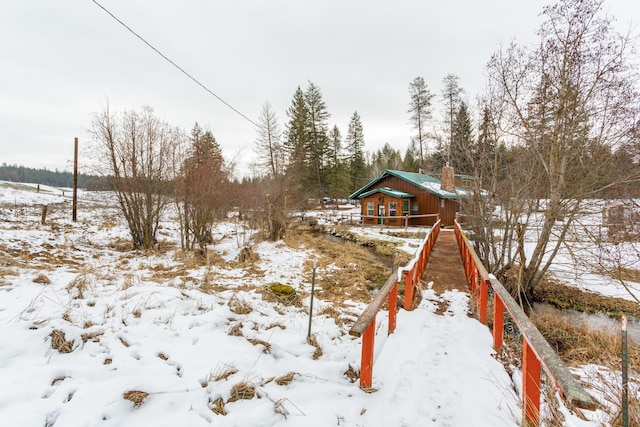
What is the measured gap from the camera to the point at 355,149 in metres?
42.4

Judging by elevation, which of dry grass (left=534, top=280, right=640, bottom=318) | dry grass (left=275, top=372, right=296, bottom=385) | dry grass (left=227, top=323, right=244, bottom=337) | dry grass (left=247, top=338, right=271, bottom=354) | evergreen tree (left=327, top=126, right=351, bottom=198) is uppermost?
evergreen tree (left=327, top=126, right=351, bottom=198)

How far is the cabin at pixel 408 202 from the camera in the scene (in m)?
21.0

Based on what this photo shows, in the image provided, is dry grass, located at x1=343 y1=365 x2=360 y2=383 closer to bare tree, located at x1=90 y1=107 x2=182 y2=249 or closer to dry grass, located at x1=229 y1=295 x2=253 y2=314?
dry grass, located at x1=229 y1=295 x2=253 y2=314

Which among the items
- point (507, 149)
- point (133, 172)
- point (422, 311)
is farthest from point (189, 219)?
point (507, 149)

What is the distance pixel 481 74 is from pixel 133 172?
12.7m

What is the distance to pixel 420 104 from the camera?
107ft

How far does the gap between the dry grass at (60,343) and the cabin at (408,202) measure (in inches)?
738

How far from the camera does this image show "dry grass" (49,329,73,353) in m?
2.83

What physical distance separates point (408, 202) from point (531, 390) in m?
20.9

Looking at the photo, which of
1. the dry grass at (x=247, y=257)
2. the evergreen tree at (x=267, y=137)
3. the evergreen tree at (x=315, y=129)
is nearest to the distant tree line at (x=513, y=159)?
the dry grass at (x=247, y=257)

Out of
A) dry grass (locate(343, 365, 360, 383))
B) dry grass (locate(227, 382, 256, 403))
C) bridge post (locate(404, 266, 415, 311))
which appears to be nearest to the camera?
dry grass (locate(227, 382, 256, 403))

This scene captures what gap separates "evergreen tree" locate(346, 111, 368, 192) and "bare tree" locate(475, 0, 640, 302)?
34240mm

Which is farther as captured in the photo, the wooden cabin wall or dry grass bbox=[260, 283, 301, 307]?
the wooden cabin wall

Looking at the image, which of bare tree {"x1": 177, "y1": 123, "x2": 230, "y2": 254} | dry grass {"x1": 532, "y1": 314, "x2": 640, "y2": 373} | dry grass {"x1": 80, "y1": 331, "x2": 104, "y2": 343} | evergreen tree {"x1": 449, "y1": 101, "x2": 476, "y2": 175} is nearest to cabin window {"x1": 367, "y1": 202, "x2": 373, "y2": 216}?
evergreen tree {"x1": 449, "y1": 101, "x2": 476, "y2": 175}
